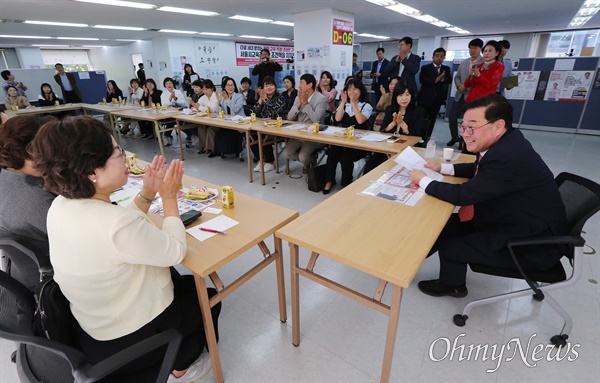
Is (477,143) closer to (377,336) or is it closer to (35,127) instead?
(377,336)

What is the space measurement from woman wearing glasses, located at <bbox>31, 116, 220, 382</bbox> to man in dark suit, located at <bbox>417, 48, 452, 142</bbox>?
17.1 ft

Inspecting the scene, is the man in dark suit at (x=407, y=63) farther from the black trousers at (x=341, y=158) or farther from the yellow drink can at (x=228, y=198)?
the yellow drink can at (x=228, y=198)

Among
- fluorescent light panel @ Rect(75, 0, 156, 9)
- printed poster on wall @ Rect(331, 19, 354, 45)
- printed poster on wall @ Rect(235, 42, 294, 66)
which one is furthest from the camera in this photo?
printed poster on wall @ Rect(235, 42, 294, 66)

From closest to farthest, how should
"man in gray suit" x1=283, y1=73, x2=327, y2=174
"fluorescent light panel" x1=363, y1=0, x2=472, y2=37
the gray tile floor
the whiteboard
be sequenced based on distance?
the gray tile floor
"man in gray suit" x1=283, y1=73, x2=327, y2=174
"fluorescent light panel" x1=363, y1=0, x2=472, y2=37
the whiteboard

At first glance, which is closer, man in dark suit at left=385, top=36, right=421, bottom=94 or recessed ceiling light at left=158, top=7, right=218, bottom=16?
man in dark suit at left=385, top=36, right=421, bottom=94

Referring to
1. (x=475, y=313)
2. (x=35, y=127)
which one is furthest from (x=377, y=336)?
(x=35, y=127)

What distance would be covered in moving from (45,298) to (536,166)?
2041 mm

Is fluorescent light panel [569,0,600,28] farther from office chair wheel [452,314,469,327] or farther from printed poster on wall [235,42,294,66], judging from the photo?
printed poster on wall [235,42,294,66]

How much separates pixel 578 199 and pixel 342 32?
6266 mm

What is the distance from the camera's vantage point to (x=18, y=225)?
121cm

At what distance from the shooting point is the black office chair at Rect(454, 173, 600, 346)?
1.34m

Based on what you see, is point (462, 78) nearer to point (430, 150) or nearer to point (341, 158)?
point (341, 158)

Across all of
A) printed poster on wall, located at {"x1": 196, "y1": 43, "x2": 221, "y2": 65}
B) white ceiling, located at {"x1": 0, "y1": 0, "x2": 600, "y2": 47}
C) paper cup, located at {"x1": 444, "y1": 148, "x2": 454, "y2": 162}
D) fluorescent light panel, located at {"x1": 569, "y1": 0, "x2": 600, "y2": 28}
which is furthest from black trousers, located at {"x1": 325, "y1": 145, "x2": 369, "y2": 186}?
printed poster on wall, located at {"x1": 196, "y1": 43, "x2": 221, "y2": 65}

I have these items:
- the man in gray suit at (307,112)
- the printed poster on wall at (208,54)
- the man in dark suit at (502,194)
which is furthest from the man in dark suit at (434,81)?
the printed poster on wall at (208,54)
